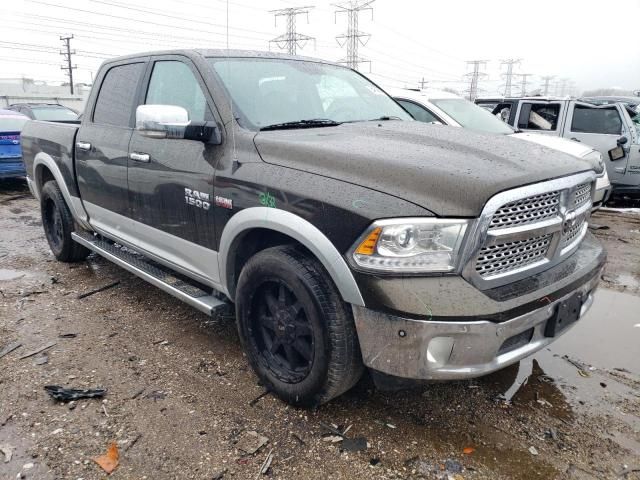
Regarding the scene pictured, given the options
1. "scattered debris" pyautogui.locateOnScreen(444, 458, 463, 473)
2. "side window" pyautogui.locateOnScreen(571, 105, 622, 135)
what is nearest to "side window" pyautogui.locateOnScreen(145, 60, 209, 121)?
"scattered debris" pyautogui.locateOnScreen(444, 458, 463, 473)

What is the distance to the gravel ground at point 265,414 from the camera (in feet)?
7.72

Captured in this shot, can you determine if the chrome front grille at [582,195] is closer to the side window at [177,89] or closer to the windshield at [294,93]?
the windshield at [294,93]

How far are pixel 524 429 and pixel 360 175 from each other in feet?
5.16

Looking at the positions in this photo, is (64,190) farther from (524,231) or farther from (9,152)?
(9,152)

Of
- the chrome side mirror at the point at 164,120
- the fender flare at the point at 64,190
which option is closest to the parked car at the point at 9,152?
the fender flare at the point at 64,190

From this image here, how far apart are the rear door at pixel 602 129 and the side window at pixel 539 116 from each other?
25cm

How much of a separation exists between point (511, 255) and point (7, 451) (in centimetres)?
255

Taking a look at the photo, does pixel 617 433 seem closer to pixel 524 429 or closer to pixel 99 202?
pixel 524 429

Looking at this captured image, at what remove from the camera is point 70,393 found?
2.89 m

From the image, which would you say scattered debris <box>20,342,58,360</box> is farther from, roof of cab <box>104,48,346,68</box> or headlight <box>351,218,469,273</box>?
headlight <box>351,218,469,273</box>

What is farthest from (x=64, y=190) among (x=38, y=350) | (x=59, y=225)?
(x=38, y=350)

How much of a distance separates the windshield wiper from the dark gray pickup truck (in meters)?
0.01

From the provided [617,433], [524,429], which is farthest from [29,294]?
[617,433]

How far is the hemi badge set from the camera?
110 inches
